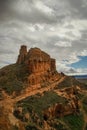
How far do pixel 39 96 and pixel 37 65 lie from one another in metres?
18.3

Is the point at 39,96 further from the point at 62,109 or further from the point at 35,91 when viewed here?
the point at 62,109

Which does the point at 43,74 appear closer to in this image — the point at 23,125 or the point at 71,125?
the point at 71,125

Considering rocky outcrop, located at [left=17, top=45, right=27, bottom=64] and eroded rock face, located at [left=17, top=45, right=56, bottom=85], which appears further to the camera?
rocky outcrop, located at [left=17, top=45, right=27, bottom=64]

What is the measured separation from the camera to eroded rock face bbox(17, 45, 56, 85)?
4889 inches

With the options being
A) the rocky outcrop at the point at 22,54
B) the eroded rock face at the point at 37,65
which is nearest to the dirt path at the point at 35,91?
the eroded rock face at the point at 37,65

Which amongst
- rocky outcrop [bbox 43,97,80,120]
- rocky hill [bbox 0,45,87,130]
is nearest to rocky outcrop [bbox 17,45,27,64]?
rocky hill [bbox 0,45,87,130]

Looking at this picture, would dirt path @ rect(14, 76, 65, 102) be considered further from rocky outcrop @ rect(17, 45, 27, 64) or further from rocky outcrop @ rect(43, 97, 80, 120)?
rocky outcrop @ rect(17, 45, 27, 64)

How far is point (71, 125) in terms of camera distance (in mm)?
106938

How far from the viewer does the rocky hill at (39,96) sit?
96375 millimetres

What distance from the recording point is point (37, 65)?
12638cm

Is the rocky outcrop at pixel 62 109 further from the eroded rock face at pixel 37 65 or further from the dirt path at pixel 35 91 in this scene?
the eroded rock face at pixel 37 65

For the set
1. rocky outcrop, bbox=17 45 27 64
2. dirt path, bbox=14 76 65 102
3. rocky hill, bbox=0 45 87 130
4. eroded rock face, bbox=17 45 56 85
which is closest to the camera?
rocky hill, bbox=0 45 87 130

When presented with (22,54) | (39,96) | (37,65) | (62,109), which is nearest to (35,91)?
(39,96)

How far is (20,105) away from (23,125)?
44.8 ft
